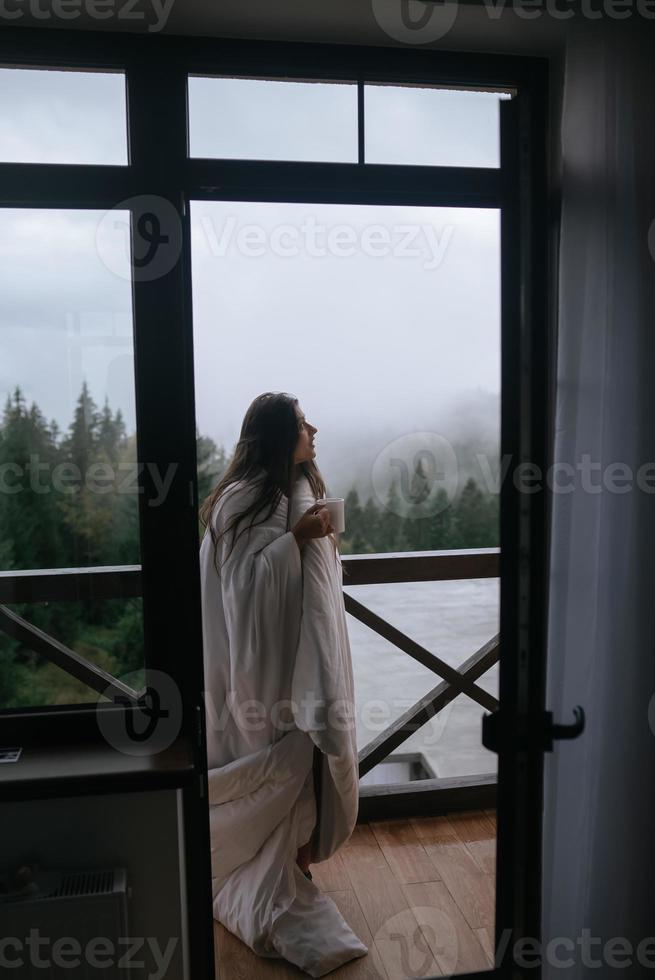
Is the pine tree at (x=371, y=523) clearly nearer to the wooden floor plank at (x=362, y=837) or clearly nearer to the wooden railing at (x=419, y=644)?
the wooden railing at (x=419, y=644)

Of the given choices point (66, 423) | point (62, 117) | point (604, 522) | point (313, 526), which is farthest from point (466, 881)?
point (62, 117)

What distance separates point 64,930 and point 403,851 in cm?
140

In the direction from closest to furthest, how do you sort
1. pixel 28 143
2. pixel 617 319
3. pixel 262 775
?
pixel 617 319, pixel 28 143, pixel 262 775

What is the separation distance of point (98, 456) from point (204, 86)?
0.85m

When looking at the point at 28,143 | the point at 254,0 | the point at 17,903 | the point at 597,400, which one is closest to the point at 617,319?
the point at 597,400

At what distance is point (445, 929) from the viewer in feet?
7.24

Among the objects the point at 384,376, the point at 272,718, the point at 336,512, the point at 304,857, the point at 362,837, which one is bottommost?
the point at 362,837

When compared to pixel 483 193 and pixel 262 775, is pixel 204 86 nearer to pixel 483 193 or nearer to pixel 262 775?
pixel 483 193

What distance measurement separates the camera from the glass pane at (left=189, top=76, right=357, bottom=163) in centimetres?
177

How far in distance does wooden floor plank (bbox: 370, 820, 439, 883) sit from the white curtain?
1.20 m

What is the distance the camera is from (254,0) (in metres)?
1.61

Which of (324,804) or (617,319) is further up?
(617,319)

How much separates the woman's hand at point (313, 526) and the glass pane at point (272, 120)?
102 centimetres

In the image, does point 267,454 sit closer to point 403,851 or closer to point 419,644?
point 419,644
